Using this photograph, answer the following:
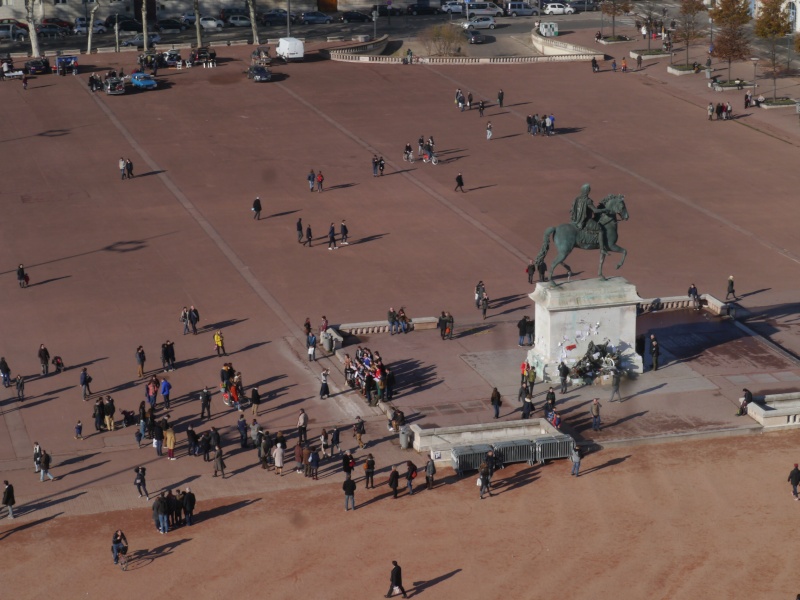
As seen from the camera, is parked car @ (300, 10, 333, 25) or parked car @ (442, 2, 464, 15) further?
parked car @ (442, 2, 464, 15)

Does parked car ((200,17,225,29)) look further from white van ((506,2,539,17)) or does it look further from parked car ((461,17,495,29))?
white van ((506,2,539,17))

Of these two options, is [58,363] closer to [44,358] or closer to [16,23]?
[44,358]

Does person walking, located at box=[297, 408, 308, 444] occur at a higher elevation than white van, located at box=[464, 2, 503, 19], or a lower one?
lower

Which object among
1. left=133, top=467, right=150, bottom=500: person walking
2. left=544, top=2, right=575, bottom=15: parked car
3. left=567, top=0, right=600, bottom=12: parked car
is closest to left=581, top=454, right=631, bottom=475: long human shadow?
left=133, top=467, right=150, bottom=500: person walking

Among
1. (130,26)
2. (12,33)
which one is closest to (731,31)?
(130,26)

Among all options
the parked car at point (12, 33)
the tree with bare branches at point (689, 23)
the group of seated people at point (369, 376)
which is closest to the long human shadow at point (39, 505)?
the group of seated people at point (369, 376)

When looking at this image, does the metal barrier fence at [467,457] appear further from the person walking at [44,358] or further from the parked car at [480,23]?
the parked car at [480,23]

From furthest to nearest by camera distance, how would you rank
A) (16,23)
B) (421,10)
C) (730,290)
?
(421,10) < (16,23) < (730,290)

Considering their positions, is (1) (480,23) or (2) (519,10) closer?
(1) (480,23)
